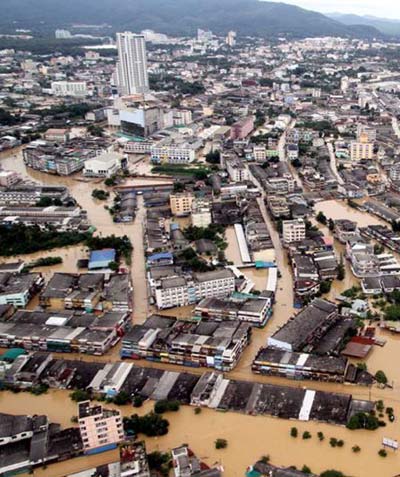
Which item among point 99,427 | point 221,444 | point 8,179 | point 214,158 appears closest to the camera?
point 99,427

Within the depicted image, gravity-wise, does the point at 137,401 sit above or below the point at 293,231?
below

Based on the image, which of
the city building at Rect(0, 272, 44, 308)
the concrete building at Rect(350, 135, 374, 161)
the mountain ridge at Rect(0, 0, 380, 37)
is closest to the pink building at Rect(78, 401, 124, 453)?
the city building at Rect(0, 272, 44, 308)

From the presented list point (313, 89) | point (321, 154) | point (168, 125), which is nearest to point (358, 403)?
point (321, 154)

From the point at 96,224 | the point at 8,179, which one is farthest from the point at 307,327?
the point at 8,179

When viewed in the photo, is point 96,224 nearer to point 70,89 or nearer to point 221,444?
point 221,444

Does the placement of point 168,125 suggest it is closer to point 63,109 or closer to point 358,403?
point 63,109

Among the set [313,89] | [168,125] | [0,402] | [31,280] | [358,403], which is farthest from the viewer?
[313,89]

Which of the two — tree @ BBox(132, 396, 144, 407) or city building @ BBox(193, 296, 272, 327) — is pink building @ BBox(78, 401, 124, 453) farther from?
city building @ BBox(193, 296, 272, 327)
